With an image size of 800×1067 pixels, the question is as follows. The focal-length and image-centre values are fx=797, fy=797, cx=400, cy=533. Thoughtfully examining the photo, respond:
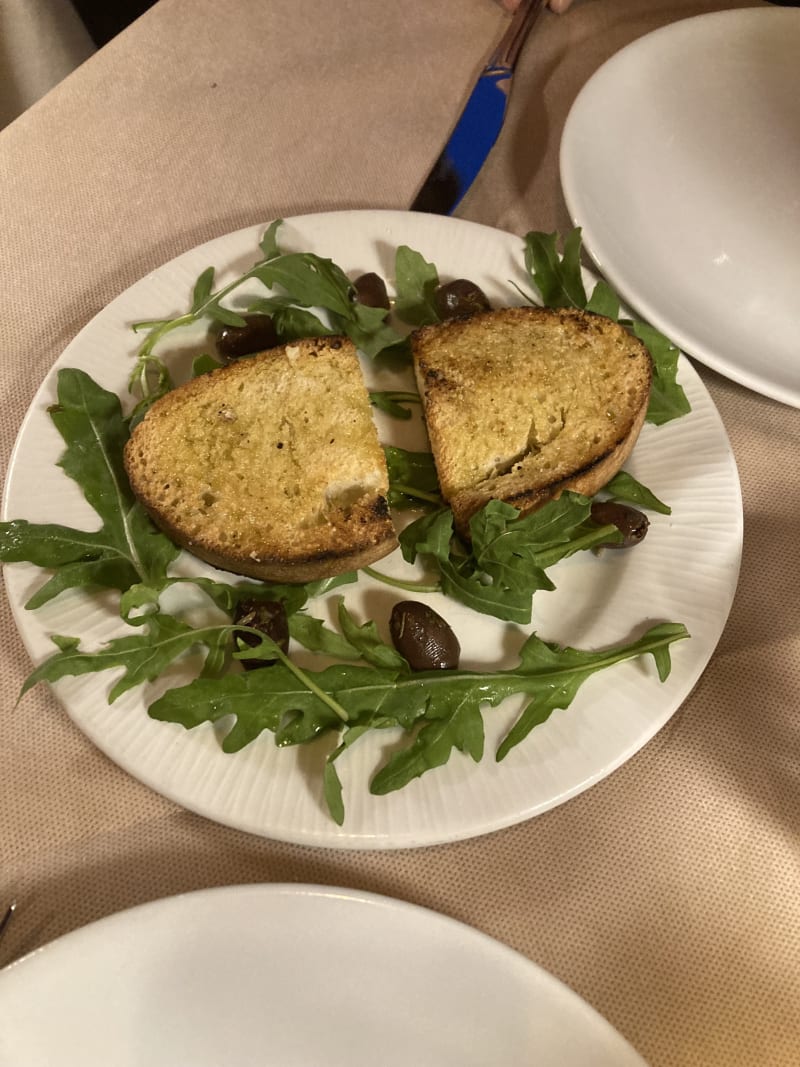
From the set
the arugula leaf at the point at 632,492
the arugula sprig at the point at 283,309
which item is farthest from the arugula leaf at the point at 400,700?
the arugula sprig at the point at 283,309

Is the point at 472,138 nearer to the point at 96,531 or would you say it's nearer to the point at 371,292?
the point at 371,292

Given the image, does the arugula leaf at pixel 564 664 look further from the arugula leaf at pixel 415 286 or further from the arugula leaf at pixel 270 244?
the arugula leaf at pixel 270 244

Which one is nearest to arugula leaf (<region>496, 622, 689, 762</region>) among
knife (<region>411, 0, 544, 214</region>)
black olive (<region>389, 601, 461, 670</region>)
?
black olive (<region>389, 601, 461, 670</region>)

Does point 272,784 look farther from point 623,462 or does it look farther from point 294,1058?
point 623,462

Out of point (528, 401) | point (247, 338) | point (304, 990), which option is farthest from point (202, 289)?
point (304, 990)

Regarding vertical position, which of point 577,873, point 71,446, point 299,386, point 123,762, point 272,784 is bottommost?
point 577,873

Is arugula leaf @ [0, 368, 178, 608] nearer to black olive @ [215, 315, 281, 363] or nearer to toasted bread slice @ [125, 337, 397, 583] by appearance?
toasted bread slice @ [125, 337, 397, 583]

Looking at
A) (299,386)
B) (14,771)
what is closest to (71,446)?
(299,386)
